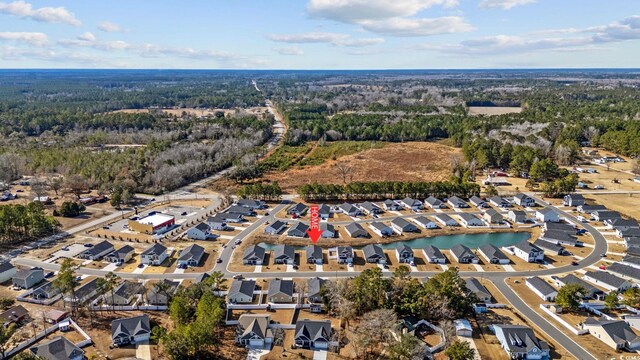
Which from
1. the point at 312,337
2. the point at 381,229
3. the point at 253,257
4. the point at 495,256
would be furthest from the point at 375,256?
the point at 312,337

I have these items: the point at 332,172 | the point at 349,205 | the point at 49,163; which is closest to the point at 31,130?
the point at 49,163

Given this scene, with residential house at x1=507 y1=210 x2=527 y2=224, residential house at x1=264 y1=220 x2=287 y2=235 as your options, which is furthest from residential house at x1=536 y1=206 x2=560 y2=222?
residential house at x1=264 y1=220 x2=287 y2=235

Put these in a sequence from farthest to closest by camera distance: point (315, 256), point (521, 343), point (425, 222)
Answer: point (425, 222) < point (315, 256) < point (521, 343)

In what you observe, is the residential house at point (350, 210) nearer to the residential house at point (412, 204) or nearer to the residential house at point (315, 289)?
the residential house at point (412, 204)

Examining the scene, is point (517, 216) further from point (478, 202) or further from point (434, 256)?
point (434, 256)

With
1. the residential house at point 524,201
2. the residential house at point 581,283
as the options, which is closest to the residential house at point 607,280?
the residential house at point 581,283
